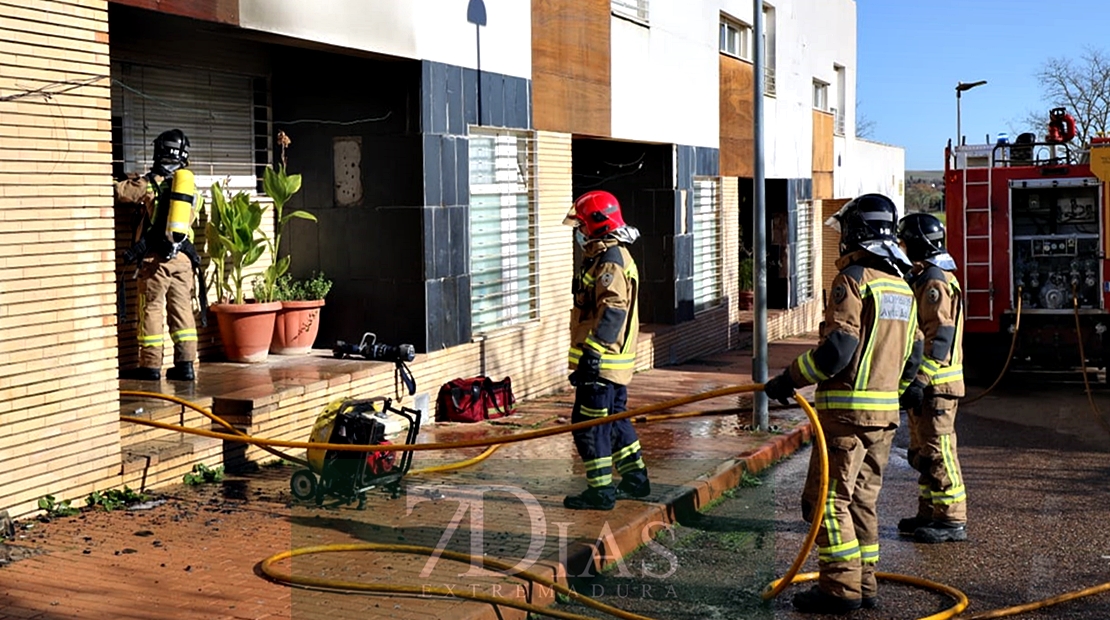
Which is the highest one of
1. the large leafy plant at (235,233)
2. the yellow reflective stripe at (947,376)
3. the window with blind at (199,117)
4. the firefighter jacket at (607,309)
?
the window with blind at (199,117)

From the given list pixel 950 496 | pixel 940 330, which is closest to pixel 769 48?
pixel 940 330

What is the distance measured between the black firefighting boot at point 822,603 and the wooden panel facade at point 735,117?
40.4ft

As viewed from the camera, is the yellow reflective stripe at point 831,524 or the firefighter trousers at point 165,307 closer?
the yellow reflective stripe at point 831,524

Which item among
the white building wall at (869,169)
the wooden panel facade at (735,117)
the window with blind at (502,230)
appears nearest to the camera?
the window with blind at (502,230)

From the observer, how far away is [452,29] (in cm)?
1066

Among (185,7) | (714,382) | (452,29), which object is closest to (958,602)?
(185,7)

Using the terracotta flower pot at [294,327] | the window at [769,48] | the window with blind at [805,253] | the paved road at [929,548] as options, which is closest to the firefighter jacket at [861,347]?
the paved road at [929,548]

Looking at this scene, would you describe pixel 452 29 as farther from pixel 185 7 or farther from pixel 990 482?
pixel 990 482

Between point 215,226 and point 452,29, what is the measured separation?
2.67m

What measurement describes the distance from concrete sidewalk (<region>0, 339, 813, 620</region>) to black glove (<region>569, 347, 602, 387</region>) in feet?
2.67

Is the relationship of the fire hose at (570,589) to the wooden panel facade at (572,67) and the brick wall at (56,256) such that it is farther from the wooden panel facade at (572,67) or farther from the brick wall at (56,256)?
the wooden panel facade at (572,67)

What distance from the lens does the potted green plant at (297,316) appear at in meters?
10.2

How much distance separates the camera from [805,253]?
23.2m

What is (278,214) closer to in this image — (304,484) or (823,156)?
(304,484)
